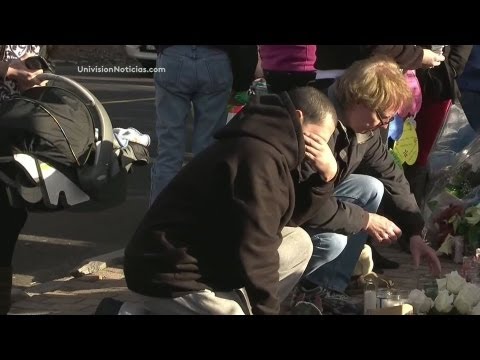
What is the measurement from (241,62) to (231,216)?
7.09 feet

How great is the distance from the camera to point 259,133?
11.4ft

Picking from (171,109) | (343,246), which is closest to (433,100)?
(171,109)

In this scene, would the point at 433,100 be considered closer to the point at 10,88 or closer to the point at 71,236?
the point at 71,236

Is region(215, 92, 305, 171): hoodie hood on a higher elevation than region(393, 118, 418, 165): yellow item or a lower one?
higher

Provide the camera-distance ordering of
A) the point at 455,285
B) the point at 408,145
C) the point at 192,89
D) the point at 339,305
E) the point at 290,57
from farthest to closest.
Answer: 1. the point at 408,145
2. the point at 192,89
3. the point at 290,57
4. the point at 339,305
5. the point at 455,285

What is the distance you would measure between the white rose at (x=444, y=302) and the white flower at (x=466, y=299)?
3 cm

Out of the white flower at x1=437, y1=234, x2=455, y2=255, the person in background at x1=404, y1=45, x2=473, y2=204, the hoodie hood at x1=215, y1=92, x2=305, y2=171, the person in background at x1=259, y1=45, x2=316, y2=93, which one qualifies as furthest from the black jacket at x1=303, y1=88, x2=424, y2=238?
the person in background at x1=404, y1=45, x2=473, y2=204

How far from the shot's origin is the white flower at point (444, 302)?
4145 mm

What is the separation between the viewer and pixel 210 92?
5.43 meters

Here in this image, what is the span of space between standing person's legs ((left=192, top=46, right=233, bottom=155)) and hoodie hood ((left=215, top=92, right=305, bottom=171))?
1.79 metres

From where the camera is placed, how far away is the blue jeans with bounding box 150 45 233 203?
533 cm

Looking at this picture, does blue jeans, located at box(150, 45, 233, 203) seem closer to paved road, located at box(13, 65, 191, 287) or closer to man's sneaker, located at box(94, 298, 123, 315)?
paved road, located at box(13, 65, 191, 287)
